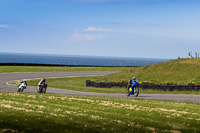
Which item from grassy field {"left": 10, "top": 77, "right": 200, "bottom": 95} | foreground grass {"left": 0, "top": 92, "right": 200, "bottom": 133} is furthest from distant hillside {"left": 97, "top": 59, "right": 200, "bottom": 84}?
foreground grass {"left": 0, "top": 92, "right": 200, "bottom": 133}

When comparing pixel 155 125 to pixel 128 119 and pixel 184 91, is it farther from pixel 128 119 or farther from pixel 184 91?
pixel 184 91

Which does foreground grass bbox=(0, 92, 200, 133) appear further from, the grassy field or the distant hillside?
the distant hillside

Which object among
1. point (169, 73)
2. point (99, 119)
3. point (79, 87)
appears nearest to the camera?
point (99, 119)

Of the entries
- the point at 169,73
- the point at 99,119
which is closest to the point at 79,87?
the point at 169,73

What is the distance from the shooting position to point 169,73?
4028 centimetres

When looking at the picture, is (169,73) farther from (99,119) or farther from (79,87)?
(99,119)

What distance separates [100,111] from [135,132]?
15.2 feet

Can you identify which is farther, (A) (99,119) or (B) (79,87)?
(B) (79,87)

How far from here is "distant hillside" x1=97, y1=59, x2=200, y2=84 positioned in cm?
3719

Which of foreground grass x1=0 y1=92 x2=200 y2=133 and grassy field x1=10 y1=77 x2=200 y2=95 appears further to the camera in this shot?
grassy field x1=10 y1=77 x2=200 y2=95

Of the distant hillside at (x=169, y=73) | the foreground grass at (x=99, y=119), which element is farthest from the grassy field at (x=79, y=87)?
the foreground grass at (x=99, y=119)

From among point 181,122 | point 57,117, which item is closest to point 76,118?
point 57,117

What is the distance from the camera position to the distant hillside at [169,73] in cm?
3719

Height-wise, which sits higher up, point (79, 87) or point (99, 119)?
point (99, 119)
